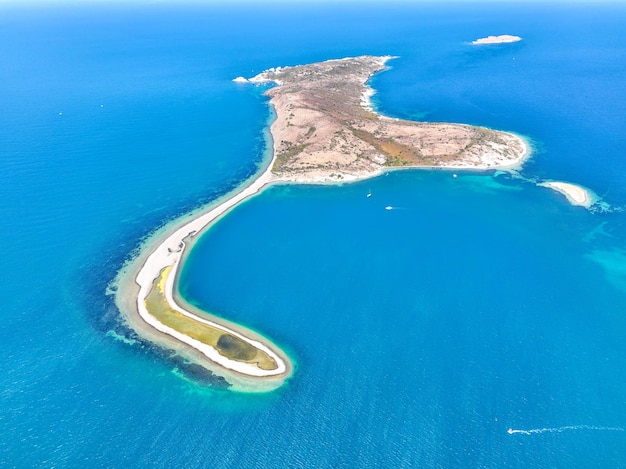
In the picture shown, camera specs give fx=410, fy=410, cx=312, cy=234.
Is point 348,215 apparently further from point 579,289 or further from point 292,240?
point 579,289

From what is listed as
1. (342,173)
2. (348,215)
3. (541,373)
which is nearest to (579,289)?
(541,373)

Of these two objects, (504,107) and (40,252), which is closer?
(40,252)

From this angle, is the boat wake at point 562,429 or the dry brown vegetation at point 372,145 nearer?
the boat wake at point 562,429

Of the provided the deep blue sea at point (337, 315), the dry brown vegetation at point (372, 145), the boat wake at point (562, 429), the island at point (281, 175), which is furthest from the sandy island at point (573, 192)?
the boat wake at point (562, 429)

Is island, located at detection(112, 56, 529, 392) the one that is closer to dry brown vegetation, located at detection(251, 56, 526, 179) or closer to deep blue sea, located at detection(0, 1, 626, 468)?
dry brown vegetation, located at detection(251, 56, 526, 179)

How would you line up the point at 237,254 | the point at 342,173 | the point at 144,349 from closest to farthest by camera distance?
the point at 144,349, the point at 237,254, the point at 342,173

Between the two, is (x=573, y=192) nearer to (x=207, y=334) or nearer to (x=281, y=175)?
(x=281, y=175)

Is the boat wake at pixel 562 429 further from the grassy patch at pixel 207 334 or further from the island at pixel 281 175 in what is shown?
the grassy patch at pixel 207 334
